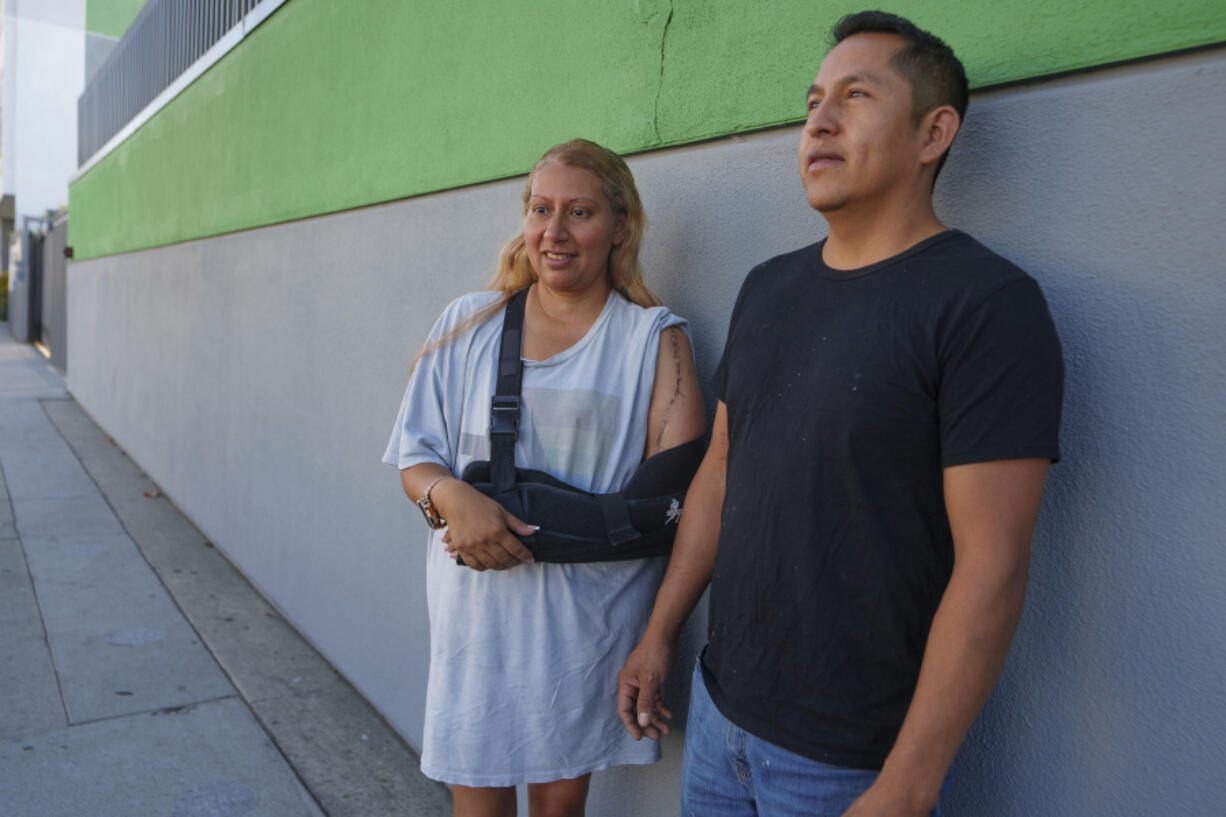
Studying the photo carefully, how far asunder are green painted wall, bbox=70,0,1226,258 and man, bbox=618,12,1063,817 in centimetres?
25

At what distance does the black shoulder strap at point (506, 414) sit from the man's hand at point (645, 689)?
484mm

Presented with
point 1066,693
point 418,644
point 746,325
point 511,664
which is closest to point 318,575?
point 418,644

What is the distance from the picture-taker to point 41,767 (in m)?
3.41

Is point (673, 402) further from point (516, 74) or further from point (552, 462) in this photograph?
point (516, 74)

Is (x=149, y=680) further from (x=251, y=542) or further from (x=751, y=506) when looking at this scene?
(x=751, y=506)

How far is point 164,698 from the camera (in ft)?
13.3

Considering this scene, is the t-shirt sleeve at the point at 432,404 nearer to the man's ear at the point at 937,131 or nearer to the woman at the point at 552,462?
the woman at the point at 552,462

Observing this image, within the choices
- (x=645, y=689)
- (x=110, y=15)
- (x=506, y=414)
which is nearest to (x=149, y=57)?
(x=506, y=414)

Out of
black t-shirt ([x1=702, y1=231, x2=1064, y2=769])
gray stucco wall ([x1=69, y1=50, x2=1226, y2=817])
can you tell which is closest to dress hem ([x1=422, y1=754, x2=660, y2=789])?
gray stucco wall ([x1=69, y1=50, x2=1226, y2=817])

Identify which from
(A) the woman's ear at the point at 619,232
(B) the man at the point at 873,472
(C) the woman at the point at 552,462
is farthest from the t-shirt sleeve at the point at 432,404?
(B) the man at the point at 873,472

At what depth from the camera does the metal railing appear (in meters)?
6.65

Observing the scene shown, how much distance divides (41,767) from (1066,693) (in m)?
3.55

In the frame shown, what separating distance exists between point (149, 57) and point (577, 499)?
8.89m

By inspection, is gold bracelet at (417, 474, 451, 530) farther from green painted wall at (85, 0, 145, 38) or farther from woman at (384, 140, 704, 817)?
green painted wall at (85, 0, 145, 38)
